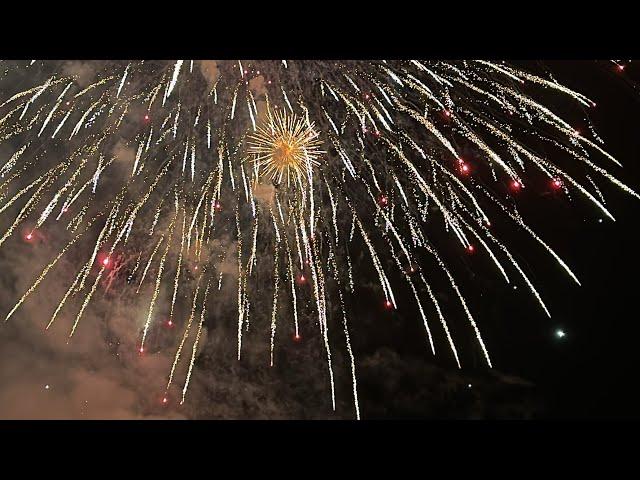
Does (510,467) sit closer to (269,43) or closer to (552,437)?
(552,437)

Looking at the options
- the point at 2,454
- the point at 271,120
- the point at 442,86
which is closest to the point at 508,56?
the point at 2,454

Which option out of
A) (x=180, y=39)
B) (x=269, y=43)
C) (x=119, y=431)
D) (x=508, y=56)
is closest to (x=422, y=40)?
(x=508, y=56)

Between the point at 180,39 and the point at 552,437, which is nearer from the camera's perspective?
the point at 180,39

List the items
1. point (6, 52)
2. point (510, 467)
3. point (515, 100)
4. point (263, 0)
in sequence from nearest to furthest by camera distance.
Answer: point (263, 0) → point (6, 52) → point (510, 467) → point (515, 100)

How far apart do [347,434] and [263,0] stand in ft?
8.66

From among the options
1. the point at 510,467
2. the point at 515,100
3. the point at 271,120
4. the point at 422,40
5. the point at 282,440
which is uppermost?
the point at 271,120

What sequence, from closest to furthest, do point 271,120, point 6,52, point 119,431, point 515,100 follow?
point 6,52 → point 119,431 → point 515,100 → point 271,120

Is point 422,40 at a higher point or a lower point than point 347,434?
higher

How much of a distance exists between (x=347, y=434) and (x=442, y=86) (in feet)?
17.9

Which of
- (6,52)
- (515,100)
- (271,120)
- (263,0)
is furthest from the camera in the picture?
(271,120)

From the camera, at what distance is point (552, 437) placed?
313 cm

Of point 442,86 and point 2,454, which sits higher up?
point 442,86

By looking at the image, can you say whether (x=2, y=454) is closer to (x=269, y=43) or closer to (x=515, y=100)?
(x=269, y=43)

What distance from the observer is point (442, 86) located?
274 inches
